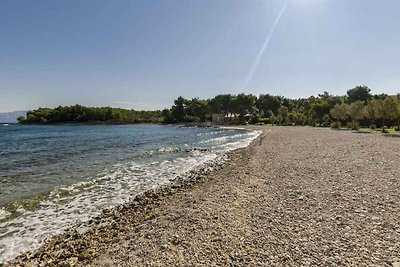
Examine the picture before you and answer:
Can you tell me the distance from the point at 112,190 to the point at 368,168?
1619 centimetres

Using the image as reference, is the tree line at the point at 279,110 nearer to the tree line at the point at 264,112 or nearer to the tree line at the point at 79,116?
the tree line at the point at 264,112

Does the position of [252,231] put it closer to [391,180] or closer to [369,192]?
[369,192]

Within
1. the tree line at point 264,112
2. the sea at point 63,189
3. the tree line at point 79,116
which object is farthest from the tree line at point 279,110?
the sea at point 63,189

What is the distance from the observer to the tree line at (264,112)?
208 feet

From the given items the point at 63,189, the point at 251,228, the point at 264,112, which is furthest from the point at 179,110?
the point at 251,228

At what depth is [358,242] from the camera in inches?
266

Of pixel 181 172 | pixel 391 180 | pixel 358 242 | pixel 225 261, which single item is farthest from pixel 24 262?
pixel 391 180

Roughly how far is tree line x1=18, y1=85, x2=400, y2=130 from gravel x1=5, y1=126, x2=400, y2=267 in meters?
46.7

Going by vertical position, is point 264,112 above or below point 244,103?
below

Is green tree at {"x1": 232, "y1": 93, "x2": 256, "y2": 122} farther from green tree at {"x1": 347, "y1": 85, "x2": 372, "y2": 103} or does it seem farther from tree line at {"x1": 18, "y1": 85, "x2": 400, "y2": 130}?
green tree at {"x1": 347, "y1": 85, "x2": 372, "y2": 103}

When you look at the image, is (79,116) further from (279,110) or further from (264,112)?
(279,110)

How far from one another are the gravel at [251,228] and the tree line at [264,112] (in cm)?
4666

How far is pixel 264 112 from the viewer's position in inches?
5059

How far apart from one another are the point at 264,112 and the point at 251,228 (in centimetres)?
12516
